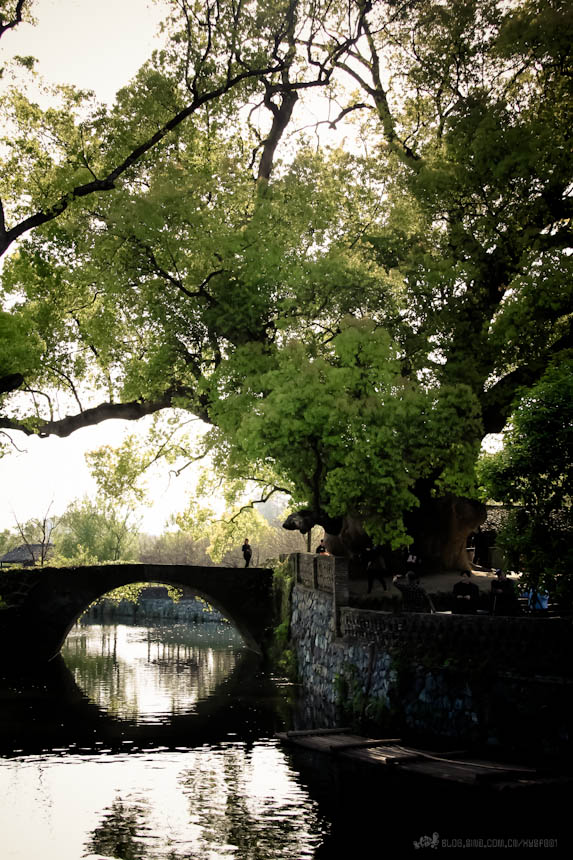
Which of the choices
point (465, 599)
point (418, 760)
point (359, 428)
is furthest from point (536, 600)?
point (418, 760)

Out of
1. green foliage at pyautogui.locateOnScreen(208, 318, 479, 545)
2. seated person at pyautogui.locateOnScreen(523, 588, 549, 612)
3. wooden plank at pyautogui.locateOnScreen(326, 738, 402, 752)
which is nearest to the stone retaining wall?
wooden plank at pyautogui.locateOnScreen(326, 738, 402, 752)

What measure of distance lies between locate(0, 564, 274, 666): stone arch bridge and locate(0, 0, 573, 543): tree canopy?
25.6 ft

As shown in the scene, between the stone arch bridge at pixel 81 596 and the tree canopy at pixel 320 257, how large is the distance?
25.6ft

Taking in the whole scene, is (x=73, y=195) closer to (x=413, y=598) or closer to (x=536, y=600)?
(x=413, y=598)

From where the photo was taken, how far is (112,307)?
102 ft

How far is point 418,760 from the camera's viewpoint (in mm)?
16422

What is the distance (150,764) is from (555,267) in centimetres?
1739

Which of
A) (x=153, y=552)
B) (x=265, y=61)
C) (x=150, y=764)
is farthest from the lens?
(x=153, y=552)

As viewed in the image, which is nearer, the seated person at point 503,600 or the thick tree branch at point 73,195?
the thick tree branch at point 73,195

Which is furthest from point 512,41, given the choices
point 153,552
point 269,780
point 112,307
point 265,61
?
point 153,552

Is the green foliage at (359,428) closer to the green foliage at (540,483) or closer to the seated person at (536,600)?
the seated person at (536,600)

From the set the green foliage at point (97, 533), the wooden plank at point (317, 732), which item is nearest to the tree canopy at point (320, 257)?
the wooden plank at point (317, 732)

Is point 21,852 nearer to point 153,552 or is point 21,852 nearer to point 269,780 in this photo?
point 269,780

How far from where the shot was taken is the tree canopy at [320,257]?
2506 centimetres
